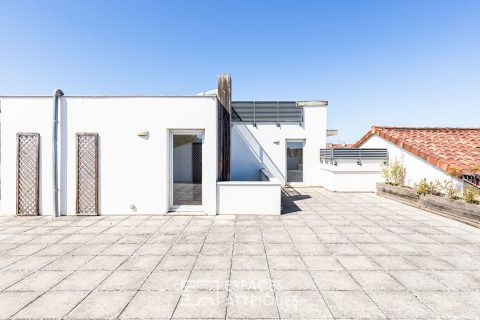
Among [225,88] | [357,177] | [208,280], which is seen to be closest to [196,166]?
[225,88]

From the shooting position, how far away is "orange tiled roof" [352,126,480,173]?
677 cm

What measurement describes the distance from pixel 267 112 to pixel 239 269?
31.0 feet

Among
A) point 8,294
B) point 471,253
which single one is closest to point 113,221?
point 8,294

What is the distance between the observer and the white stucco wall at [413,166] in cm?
697

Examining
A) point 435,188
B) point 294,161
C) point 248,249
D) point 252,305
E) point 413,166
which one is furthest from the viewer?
point 294,161

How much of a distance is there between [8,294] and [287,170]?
1071 centimetres

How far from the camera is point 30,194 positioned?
231 inches

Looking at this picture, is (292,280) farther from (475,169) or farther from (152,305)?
(475,169)

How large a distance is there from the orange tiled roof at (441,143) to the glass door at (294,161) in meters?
3.61

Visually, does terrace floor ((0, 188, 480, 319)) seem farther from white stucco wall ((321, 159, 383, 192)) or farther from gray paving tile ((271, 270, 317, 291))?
white stucco wall ((321, 159, 383, 192))

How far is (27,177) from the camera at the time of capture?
586cm

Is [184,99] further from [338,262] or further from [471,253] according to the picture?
[471,253]

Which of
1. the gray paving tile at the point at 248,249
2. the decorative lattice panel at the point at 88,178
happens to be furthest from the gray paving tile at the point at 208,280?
the decorative lattice panel at the point at 88,178

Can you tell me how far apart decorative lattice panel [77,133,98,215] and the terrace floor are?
57 cm
